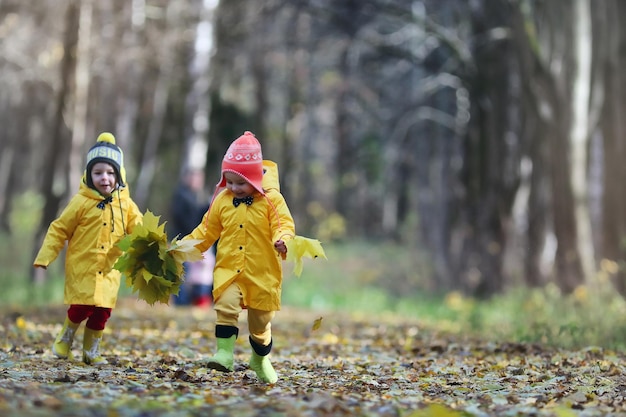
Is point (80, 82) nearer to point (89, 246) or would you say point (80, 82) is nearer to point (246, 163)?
point (89, 246)

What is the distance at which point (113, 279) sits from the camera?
839cm

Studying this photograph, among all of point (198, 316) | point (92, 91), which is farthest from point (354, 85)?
point (198, 316)

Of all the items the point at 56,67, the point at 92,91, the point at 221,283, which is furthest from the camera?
the point at 92,91

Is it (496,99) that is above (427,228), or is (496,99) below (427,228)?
above


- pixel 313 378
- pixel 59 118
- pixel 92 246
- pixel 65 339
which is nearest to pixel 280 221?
pixel 313 378

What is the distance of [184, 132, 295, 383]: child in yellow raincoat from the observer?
749 centimetres

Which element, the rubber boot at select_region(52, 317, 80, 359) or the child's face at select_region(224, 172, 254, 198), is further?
the rubber boot at select_region(52, 317, 80, 359)

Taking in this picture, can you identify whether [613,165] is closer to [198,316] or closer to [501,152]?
[501,152]

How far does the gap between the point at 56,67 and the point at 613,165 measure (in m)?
15.0

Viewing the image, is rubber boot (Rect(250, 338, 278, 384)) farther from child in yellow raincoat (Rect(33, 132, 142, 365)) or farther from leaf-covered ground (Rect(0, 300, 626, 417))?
child in yellow raincoat (Rect(33, 132, 142, 365))

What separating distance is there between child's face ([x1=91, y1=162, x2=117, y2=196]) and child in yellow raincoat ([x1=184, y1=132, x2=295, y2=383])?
119 centimetres

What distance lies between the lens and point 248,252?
297 inches

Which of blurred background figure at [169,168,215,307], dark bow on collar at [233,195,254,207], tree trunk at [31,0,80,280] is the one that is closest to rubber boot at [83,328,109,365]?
dark bow on collar at [233,195,254,207]

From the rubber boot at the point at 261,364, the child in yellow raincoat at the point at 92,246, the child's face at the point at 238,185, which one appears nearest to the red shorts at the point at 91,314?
the child in yellow raincoat at the point at 92,246
